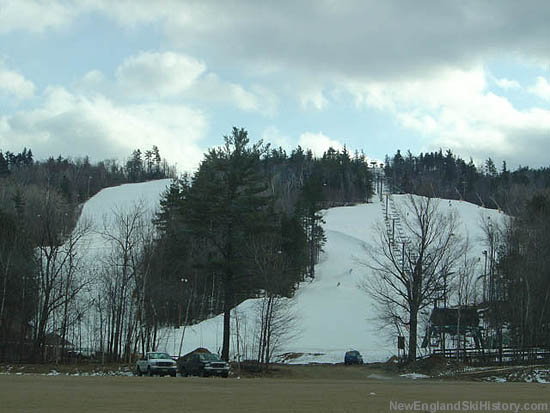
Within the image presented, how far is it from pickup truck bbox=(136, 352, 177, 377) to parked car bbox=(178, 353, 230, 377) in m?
0.83

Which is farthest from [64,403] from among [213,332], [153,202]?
[153,202]

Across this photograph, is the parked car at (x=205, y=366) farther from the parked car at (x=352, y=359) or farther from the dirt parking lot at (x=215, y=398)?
the parked car at (x=352, y=359)

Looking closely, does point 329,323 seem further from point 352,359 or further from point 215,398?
point 215,398

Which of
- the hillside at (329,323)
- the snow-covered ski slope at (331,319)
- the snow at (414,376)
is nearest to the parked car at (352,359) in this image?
the snow-covered ski slope at (331,319)

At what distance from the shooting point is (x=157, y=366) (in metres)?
32.7

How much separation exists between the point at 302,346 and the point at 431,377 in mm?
21972

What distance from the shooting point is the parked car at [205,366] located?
32.1 m

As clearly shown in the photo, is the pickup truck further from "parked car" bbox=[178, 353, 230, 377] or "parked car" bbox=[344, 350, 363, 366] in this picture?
"parked car" bbox=[344, 350, 363, 366]

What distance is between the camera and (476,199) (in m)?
169

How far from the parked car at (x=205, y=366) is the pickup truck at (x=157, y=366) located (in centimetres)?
83

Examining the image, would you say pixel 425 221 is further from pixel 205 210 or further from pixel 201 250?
pixel 201 250

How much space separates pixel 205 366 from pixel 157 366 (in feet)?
8.83

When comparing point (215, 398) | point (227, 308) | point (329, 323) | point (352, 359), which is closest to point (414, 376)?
point (352, 359)

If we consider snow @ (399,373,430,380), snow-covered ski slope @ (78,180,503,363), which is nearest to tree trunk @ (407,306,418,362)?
snow @ (399,373,430,380)
